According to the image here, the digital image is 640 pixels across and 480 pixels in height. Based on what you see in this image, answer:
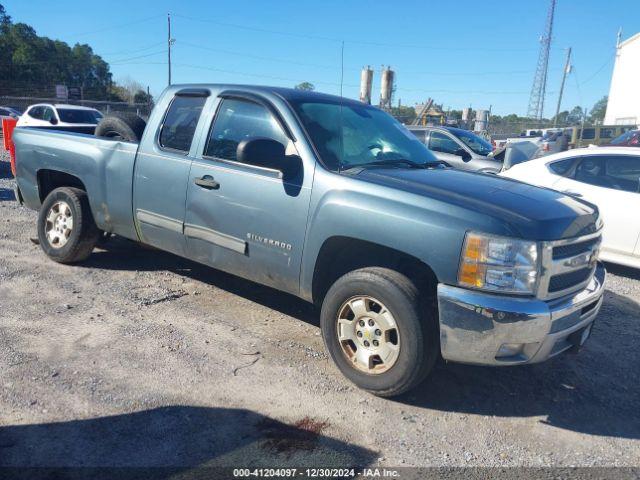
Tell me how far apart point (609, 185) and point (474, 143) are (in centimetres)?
594

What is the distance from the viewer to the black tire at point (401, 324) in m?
3.19

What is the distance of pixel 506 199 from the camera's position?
3371mm

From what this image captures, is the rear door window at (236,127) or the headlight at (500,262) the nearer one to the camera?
the headlight at (500,262)

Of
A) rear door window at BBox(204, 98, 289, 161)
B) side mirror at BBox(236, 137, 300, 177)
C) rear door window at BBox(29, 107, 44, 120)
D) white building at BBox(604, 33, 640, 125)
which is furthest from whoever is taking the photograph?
white building at BBox(604, 33, 640, 125)

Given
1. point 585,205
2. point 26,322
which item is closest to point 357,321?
point 585,205

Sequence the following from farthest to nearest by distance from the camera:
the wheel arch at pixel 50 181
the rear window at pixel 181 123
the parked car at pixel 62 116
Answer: the parked car at pixel 62 116 → the wheel arch at pixel 50 181 → the rear window at pixel 181 123

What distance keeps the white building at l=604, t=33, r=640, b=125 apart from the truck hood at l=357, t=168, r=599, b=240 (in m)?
48.2

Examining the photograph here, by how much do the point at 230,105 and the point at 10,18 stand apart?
73360 mm

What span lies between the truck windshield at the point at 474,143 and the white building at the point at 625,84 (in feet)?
129

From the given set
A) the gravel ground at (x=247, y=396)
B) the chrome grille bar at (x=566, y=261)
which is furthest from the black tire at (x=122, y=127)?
the chrome grille bar at (x=566, y=261)

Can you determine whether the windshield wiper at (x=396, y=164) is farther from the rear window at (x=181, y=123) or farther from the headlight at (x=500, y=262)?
the rear window at (x=181, y=123)

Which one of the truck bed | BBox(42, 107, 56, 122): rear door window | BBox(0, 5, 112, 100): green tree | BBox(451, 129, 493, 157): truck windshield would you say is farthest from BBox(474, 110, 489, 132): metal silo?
the truck bed

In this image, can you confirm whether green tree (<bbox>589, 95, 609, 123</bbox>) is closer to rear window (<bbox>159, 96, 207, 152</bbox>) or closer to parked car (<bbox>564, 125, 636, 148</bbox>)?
parked car (<bbox>564, 125, 636, 148</bbox>)

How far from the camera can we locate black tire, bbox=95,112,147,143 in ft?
17.5
